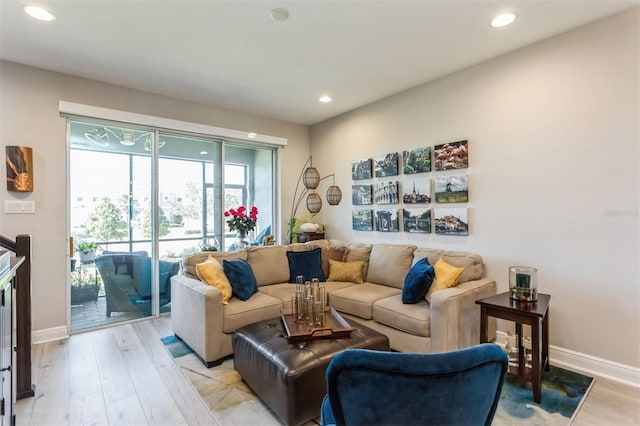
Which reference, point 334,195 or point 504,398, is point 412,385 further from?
point 334,195

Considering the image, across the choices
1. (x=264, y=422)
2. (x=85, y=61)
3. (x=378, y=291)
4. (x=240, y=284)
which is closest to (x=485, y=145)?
(x=378, y=291)

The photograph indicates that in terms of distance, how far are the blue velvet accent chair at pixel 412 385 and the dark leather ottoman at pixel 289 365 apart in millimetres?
954

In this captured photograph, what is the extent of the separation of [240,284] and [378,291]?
143 cm

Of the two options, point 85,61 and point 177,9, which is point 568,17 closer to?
point 177,9

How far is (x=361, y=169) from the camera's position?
4477mm

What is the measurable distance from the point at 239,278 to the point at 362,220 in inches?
78.4

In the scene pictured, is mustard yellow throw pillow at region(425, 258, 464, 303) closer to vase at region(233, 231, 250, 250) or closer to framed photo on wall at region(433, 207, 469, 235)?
framed photo on wall at region(433, 207, 469, 235)

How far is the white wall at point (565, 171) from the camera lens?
243 centimetres

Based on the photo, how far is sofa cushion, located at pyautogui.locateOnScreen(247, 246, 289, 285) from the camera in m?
3.74

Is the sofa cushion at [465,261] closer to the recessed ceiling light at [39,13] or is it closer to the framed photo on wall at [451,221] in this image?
the framed photo on wall at [451,221]

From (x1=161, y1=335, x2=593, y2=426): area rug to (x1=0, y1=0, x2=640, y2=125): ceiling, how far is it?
9.26 feet

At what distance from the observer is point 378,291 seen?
3359 mm

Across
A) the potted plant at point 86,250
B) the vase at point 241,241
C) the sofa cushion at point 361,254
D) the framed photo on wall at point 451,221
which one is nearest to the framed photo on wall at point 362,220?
the sofa cushion at point 361,254

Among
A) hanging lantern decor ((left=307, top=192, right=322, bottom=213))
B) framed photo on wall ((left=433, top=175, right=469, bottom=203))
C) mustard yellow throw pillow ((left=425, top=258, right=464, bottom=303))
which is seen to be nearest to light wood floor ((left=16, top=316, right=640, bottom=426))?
mustard yellow throw pillow ((left=425, top=258, right=464, bottom=303))
